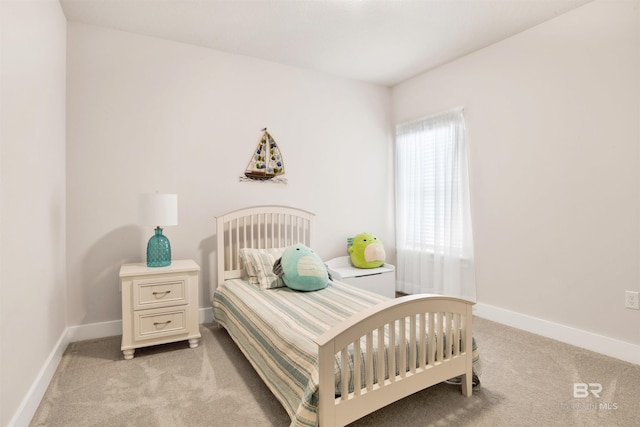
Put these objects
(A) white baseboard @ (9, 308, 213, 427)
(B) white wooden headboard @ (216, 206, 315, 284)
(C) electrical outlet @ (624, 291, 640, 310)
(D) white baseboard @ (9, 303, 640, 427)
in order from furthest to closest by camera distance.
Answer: (B) white wooden headboard @ (216, 206, 315, 284) → (C) electrical outlet @ (624, 291, 640, 310) → (D) white baseboard @ (9, 303, 640, 427) → (A) white baseboard @ (9, 308, 213, 427)

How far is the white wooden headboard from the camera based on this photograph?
10.7 ft

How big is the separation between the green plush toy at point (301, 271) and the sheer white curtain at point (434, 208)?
1509 mm

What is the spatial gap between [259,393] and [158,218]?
147 centimetres

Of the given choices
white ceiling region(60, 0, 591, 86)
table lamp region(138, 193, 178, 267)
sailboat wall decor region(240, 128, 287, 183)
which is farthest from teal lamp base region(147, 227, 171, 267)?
white ceiling region(60, 0, 591, 86)

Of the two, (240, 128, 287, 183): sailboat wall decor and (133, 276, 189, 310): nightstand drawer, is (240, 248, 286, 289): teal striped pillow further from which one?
(240, 128, 287, 183): sailboat wall decor

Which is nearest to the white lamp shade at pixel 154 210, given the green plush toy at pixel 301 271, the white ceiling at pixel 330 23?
the green plush toy at pixel 301 271

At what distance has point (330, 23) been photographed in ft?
9.50

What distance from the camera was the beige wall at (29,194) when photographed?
1.58 m

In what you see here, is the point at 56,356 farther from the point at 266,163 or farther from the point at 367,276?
the point at 367,276

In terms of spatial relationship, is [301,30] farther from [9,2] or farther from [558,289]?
[558,289]

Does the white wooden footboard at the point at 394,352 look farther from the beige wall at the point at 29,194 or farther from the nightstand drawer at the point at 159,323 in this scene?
the nightstand drawer at the point at 159,323

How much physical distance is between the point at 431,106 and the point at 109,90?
124 inches

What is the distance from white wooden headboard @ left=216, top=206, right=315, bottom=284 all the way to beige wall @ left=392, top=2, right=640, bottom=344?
1752mm

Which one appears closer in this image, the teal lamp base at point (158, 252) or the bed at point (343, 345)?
the bed at point (343, 345)
